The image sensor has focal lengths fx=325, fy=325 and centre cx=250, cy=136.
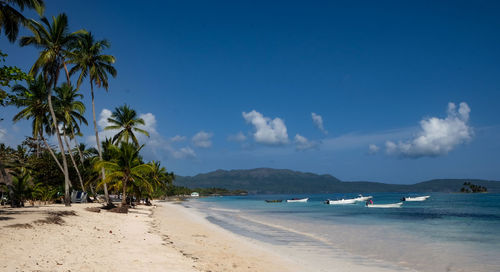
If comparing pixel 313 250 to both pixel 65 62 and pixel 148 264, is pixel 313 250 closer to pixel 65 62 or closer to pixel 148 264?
pixel 148 264

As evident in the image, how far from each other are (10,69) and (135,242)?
23.1 feet

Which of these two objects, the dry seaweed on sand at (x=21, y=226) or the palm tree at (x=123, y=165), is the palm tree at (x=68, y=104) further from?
the dry seaweed on sand at (x=21, y=226)

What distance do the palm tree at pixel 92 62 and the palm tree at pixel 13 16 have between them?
36.4 feet

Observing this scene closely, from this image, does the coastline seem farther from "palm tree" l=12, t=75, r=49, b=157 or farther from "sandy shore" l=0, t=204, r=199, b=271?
"palm tree" l=12, t=75, r=49, b=157

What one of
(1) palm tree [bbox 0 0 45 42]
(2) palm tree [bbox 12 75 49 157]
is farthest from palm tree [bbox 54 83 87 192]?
(1) palm tree [bbox 0 0 45 42]

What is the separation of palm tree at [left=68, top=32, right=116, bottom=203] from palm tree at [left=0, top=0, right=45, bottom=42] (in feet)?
36.4

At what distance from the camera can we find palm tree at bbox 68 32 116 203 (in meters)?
28.2

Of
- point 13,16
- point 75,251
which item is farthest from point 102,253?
point 13,16

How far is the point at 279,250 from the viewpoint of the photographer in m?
13.1

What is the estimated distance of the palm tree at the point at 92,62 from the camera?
28.2 meters

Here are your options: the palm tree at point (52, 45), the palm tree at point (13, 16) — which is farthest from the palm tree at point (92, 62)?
A: the palm tree at point (13, 16)

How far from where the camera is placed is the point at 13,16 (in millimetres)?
15859

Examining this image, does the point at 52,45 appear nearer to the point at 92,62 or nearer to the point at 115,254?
the point at 92,62

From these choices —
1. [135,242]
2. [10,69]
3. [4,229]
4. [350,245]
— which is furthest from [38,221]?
[350,245]
